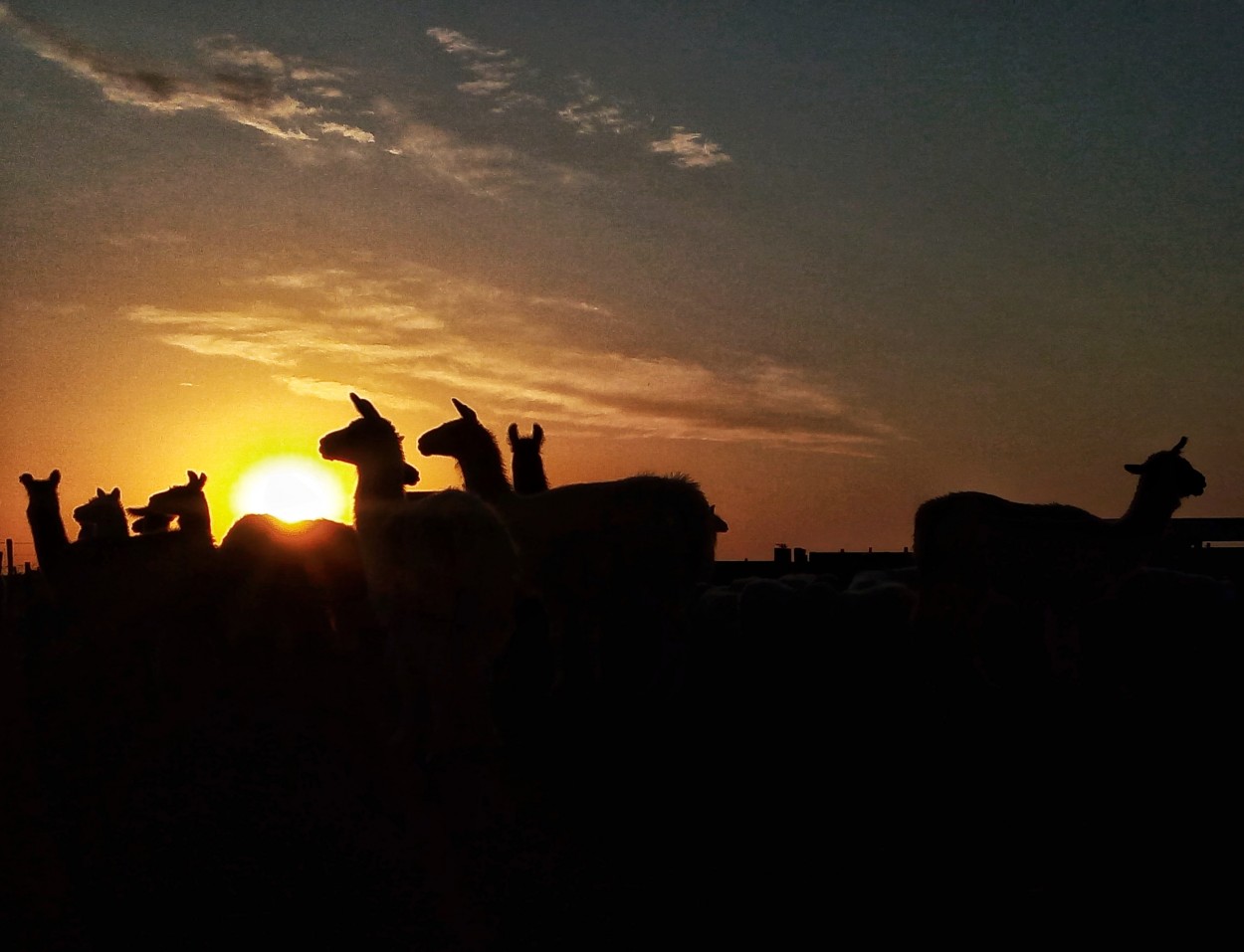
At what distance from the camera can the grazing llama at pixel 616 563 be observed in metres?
11.2

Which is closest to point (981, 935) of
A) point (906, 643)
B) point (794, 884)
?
point (794, 884)

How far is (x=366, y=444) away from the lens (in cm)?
1147

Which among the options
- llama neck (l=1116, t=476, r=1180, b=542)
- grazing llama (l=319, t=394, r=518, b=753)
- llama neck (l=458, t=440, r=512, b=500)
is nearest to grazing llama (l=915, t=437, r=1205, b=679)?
llama neck (l=1116, t=476, r=1180, b=542)

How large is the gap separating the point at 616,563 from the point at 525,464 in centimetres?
316

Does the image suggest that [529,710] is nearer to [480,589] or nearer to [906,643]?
[480,589]

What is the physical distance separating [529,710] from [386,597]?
2497 millimetres

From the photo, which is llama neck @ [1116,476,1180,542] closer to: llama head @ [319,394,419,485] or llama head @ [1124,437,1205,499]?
llama head @ [1124,437,1205,499]

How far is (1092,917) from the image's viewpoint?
4523 millimetres

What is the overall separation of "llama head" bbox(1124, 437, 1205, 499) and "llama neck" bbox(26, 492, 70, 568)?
10.7 meters

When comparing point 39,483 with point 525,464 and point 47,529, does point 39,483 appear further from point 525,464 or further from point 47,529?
point 525,464

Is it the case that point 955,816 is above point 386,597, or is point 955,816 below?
below

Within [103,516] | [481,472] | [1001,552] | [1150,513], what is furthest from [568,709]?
[103,516]

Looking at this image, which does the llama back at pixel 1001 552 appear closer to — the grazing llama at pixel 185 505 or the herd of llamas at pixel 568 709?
the herd of llamas at pixel 568 709

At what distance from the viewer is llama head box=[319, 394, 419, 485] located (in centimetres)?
1139
